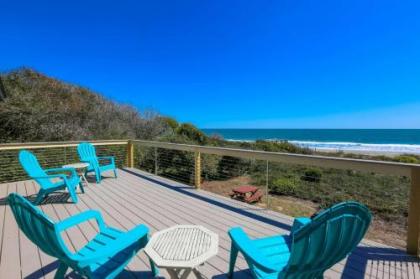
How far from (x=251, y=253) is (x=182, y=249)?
0.45m

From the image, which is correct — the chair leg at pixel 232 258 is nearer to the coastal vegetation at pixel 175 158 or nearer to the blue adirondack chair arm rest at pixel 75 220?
the blue adirondack chair arm rest at pixel 75 220

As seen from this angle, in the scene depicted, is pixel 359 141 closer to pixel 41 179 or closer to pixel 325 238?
pixel 41 179

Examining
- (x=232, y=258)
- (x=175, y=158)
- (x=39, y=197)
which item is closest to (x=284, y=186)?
(x=175, y=158)

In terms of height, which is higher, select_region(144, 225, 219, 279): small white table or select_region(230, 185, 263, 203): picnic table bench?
select_region(144, 225, 219, 279): small white table

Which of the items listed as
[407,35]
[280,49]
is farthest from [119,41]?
[407,35]

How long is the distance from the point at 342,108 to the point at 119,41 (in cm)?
3528

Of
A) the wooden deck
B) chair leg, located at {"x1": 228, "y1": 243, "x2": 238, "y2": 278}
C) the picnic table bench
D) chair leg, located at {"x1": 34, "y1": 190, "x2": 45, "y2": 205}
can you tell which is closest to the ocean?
the picnic table bench

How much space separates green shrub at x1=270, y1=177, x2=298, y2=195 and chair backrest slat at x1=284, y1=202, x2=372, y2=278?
17.9 feet

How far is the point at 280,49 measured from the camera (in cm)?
1320

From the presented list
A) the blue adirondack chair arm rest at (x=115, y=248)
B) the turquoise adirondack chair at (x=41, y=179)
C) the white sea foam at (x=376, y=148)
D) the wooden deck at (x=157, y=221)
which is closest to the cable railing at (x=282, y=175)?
the wooden deck at (x=157, y=221)

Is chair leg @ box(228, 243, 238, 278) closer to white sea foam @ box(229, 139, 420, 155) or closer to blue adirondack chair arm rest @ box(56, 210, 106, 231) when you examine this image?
blue adirondack chair arm rest @ box(56, 210, 106, 231)

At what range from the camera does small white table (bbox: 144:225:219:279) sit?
1.42m

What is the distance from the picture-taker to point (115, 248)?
1.56 metres

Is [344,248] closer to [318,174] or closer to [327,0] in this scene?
[318,174]
